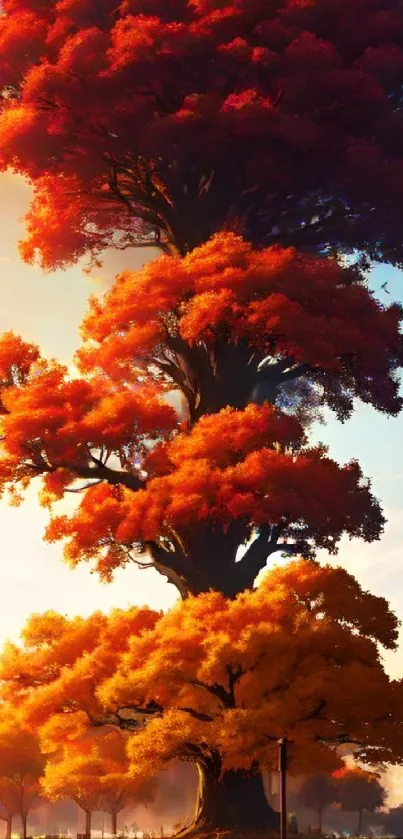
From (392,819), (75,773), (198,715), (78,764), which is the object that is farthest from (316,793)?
(198,715)

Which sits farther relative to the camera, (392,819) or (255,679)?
(392,819)

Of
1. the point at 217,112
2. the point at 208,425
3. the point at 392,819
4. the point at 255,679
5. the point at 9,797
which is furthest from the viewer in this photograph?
the point at 392,819

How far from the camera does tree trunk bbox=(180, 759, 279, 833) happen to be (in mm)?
16844

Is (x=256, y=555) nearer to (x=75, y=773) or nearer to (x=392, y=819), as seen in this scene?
(x=75, y=773)

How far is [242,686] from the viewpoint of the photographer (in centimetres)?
1491

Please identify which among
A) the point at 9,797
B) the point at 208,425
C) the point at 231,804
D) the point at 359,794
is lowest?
the point at 359,794

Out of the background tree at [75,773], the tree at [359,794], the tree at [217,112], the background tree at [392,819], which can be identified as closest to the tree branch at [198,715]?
the background tree at [75,773]

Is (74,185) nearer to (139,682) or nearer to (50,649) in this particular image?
(50,649)

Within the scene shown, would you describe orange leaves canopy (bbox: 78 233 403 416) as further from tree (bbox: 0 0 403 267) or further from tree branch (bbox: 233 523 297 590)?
tree branch (bbox: 233 523 297 590)

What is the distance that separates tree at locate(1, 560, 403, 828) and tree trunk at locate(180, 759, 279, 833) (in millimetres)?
24

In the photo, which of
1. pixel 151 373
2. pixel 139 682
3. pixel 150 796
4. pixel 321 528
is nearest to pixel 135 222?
pixel 151 373

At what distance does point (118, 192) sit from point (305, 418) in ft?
22.5

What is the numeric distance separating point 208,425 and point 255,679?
4343mm

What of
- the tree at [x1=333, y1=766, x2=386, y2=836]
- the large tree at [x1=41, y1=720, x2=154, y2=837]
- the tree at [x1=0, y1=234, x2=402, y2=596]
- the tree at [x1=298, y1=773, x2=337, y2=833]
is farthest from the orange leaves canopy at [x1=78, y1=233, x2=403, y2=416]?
the tree at [x1=333, y1=766, x2=386, y2=836]
